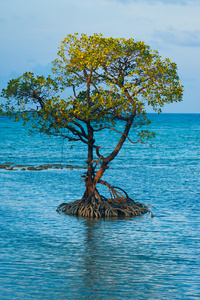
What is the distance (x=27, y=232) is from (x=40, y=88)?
8557 mm

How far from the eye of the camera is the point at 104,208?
107 ft

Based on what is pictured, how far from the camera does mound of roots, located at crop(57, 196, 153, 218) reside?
32219 mm

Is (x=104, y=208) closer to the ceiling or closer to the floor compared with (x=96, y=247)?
closer to the ceiling

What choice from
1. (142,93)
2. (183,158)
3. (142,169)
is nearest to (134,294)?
(142,93)

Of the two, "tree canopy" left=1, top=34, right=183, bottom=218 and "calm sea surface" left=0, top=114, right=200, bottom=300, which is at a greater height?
"tree canopy" left=1, top=34, right=183, bottom=218

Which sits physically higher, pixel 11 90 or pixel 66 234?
pixel 11 90

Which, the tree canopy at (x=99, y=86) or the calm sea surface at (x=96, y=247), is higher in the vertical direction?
the tree canopy at (x=99, y=86)

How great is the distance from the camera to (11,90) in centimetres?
3088

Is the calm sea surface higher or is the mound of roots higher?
the mound of roots

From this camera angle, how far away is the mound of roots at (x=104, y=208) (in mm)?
32219

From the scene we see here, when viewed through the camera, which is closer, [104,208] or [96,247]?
[96,247]

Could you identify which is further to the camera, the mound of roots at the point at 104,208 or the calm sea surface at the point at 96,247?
the mound of roots at the point at 104,208

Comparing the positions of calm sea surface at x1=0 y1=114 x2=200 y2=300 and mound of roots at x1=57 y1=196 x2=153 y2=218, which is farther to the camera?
mound of roots at x1=57 y1=196 x2=153 y2=218

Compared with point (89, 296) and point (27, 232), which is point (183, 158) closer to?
point (27, 232)
